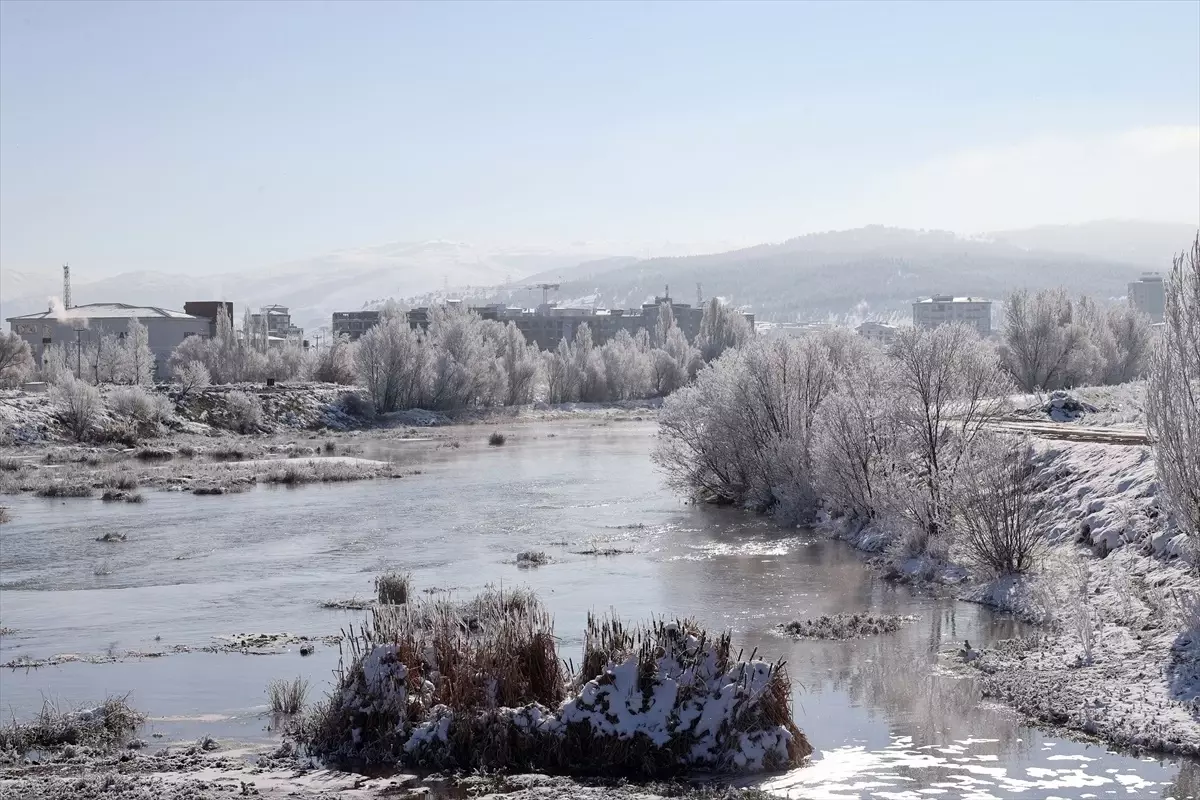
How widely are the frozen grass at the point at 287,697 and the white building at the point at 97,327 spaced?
370 feet

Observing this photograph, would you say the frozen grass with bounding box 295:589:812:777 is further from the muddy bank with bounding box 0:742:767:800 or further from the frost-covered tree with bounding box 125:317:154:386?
the frost-covered tree with bounding box 125:317:154:386

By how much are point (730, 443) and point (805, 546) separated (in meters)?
8.23

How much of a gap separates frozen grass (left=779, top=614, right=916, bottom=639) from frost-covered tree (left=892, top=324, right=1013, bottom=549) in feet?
19.9

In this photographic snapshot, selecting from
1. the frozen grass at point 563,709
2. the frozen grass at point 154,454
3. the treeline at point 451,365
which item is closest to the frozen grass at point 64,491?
the frozen grass at point 154,454

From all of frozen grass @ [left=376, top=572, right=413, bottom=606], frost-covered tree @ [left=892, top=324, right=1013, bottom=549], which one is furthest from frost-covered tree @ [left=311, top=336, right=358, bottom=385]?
frozen grass @ [left=376, top=572, right=413, bottom=606]

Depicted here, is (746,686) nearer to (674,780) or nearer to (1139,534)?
(674,780)

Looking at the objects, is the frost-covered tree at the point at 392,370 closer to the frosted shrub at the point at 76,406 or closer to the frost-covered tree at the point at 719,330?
the frosted shrub at the point at 76,406

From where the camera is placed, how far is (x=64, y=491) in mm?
40250

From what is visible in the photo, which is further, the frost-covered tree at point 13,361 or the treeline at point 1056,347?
the frost-covered tree at point 13,361

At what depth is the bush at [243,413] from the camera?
69.7m

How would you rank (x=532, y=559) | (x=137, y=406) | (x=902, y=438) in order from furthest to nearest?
(x=137, y=406) → (x=902, y=438) → (x=532, y=559)

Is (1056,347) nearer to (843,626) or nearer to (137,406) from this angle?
(137,406)

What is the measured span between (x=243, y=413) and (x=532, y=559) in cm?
4957

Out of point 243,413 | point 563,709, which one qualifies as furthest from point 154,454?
point 563,709
